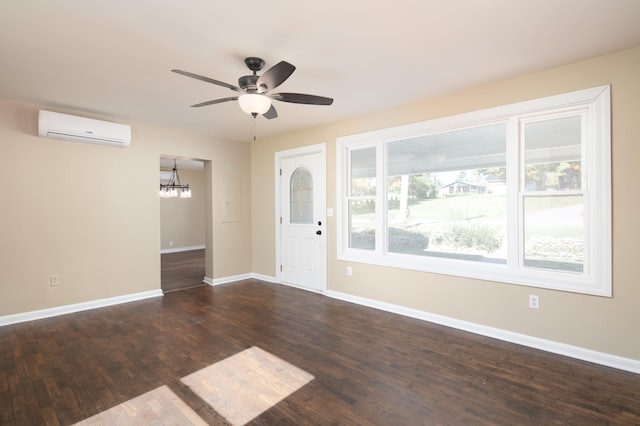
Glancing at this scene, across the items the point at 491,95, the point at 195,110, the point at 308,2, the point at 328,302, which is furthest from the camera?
the point at 328,302

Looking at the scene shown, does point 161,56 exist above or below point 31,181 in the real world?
above

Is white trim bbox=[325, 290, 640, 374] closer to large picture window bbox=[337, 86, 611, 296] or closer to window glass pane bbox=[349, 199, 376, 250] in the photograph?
large picture window bbox=[337, 86, 611, 296]

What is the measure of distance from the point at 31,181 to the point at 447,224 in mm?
4946

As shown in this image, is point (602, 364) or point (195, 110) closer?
point (602, 364)

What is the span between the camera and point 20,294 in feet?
11.7

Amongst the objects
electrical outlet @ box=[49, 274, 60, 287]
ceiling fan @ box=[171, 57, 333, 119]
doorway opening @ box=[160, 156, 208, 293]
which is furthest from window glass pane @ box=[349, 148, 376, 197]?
doorway opening @ box=[160, 156, 208, 293]

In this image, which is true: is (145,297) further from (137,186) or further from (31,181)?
(31,181)

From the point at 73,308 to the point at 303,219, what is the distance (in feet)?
10.8

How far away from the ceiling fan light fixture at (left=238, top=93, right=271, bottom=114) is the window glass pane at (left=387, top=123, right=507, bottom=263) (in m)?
2.06

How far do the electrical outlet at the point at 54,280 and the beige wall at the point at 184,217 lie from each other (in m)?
5.07

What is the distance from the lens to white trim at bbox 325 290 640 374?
2514mm

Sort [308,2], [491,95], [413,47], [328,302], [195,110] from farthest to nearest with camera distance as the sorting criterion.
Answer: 1. [328,302]
2. [195,110]
3. [491,95]
4. [413,47]
5. [308,2]

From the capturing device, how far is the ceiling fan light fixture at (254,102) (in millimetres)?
2393

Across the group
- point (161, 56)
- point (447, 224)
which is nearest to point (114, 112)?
point (161, 56)
